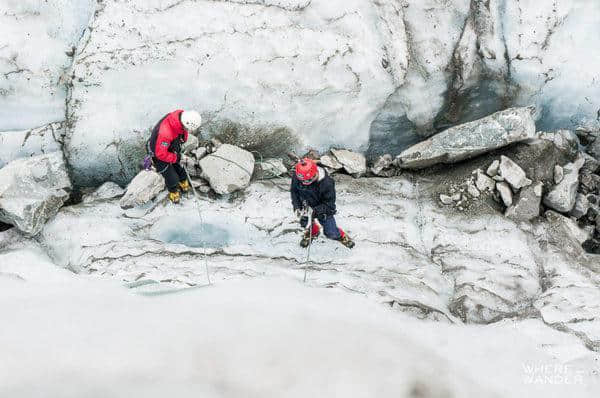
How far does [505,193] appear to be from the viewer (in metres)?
6.65

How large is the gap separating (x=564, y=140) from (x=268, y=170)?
5227 millimetres

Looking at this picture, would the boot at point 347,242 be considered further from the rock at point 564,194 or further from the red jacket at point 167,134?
the rock at point 564,194

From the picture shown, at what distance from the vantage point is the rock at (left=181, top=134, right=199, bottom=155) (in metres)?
6.75

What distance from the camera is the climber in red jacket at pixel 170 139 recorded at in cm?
568

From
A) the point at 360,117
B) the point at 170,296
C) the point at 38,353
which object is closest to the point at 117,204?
the point at 170,296

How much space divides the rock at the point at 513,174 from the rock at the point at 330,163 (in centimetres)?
270

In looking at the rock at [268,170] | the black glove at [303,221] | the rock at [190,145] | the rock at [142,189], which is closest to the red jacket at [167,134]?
the rock at [142,189]

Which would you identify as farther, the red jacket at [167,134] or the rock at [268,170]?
the rock at [268,170]

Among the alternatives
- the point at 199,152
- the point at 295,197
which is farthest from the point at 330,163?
the point at 199,152

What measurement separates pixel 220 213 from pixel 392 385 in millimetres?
4050

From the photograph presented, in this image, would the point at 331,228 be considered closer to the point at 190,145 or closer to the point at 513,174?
the point at 190,145

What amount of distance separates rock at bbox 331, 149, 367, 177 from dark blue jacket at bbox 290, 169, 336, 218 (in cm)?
176

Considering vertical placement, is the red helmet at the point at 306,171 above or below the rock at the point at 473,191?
above

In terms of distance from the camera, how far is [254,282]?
4.56 m
